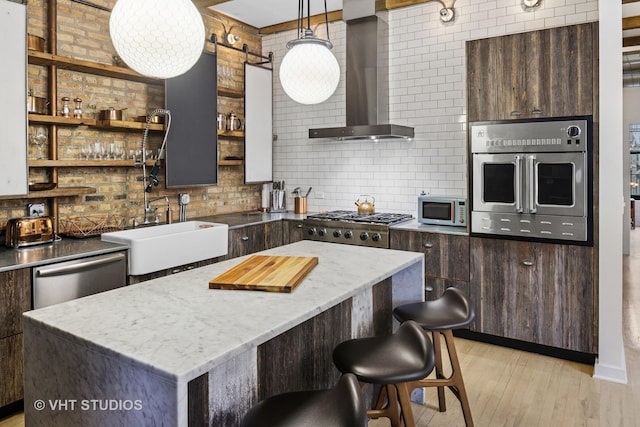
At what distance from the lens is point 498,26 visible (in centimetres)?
451

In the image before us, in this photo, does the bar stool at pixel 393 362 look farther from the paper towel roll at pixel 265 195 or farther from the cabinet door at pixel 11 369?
the paper towel roll at pixel 265 195

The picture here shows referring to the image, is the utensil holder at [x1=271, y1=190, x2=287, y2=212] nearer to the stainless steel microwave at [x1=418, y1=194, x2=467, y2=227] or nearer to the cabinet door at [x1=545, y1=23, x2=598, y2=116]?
the stainless steel microwave at [x1=418, y1=194, x2=467, y2=227]

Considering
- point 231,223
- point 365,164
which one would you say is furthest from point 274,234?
point 365,164

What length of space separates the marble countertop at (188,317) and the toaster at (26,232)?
1659 millimetres

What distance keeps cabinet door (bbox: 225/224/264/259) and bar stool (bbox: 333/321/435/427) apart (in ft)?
8.63

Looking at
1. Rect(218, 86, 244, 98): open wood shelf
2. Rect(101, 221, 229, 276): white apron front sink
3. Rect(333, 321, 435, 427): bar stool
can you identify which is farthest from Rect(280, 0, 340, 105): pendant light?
Rect(218, 86, 244, 98): open wood shelf

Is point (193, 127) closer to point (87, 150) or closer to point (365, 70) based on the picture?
point (87, 150)

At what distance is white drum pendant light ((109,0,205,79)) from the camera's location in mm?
2049

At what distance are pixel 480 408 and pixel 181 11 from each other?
111 inches

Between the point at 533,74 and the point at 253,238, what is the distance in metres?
2.92

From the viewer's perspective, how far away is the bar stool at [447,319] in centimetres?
252

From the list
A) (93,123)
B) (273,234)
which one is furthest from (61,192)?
(273,234)

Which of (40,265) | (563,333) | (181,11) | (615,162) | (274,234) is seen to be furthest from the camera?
(274,234)

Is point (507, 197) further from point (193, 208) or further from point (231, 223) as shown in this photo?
point (193, 208)
